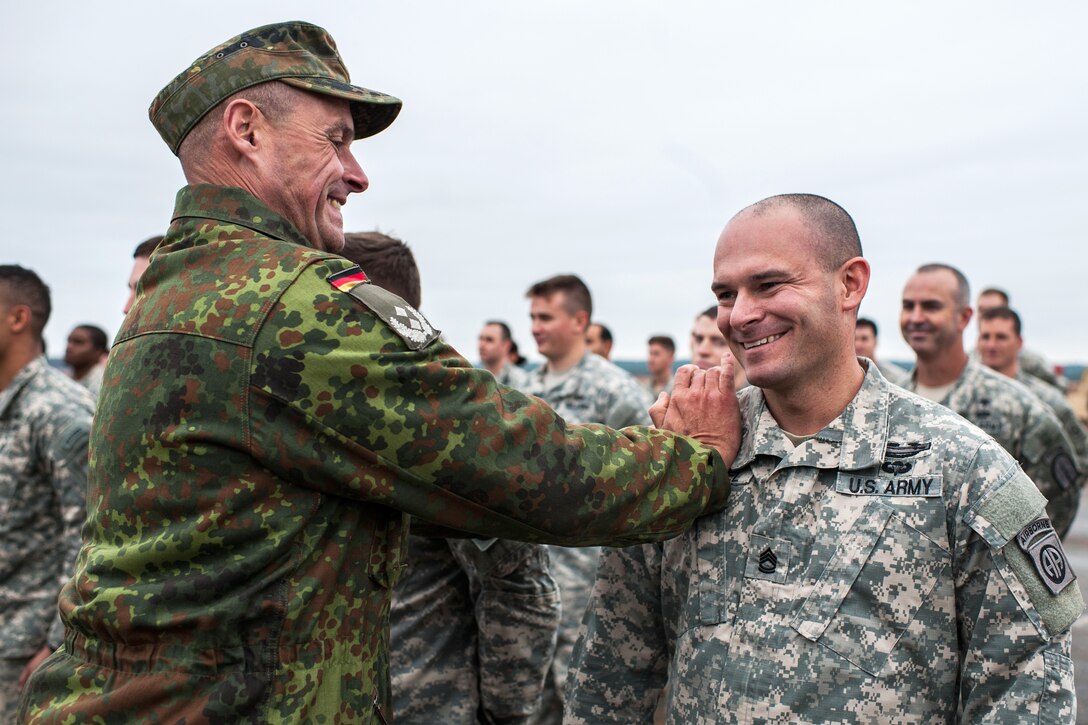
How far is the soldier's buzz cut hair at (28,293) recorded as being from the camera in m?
5.69

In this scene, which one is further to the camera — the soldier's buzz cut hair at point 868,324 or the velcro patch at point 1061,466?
the soldier's buzz cut hair at point 868,324

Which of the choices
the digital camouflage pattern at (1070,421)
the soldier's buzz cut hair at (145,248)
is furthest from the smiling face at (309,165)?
the digital camouflage pattern at (1070,421)

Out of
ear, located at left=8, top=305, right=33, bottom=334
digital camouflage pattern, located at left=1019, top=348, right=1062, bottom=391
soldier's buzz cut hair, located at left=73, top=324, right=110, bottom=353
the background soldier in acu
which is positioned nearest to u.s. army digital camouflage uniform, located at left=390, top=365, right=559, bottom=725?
the background soldier in acu

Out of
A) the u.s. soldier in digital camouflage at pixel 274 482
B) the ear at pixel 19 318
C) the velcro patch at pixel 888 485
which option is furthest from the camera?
the ear at pixel 19 318

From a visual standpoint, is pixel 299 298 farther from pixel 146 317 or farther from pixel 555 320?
pixel 555 320

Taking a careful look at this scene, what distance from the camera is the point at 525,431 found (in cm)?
242

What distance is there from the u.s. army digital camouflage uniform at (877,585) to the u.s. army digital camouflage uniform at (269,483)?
1.41 feet

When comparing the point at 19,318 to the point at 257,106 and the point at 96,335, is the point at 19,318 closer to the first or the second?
the point at 257,106

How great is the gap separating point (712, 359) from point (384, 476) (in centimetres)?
658

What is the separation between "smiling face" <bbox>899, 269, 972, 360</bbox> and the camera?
688cm

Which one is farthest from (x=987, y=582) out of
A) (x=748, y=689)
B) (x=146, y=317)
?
(x=146, y=317)

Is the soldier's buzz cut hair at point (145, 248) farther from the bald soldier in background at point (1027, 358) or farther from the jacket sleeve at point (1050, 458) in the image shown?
the bald soldier in background at point (1027, 358)

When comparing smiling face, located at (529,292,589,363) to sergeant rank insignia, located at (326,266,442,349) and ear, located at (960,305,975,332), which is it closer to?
ear, located at (960,305,975,332)

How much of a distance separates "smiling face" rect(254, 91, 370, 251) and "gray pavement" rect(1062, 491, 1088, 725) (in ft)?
9.74
